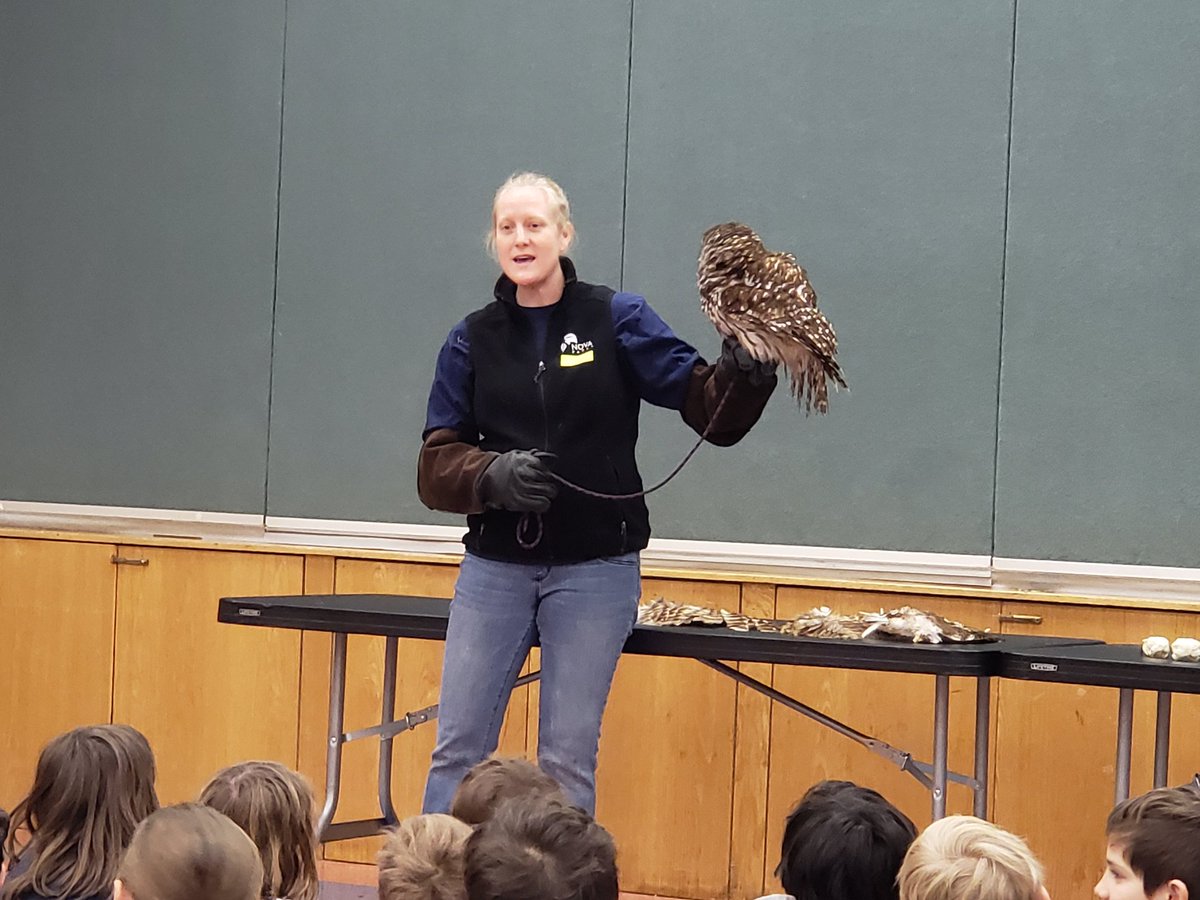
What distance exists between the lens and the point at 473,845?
83.4 inches

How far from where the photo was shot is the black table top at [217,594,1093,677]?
11.6ft

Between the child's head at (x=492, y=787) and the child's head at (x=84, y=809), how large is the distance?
0.54m

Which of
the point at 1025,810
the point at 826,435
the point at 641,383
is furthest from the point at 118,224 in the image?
the point at 1025,810

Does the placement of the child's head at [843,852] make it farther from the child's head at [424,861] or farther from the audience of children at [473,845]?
the child's head at [424,861]

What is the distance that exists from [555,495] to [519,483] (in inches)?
3.7

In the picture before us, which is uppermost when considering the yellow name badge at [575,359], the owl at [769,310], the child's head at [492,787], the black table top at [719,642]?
the owl at [769,310]

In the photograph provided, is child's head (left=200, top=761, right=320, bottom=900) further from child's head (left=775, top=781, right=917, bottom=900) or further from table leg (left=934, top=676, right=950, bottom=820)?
table leg (left=934, top=676, right=950, bottom=820)

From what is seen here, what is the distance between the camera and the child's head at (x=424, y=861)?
2.32m

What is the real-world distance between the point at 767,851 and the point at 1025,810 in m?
0.74

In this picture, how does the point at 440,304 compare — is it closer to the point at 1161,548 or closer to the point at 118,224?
the point at 118,224

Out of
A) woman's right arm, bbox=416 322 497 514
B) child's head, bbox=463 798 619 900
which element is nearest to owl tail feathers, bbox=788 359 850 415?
woman's right arm, bbox=416 322 497 514

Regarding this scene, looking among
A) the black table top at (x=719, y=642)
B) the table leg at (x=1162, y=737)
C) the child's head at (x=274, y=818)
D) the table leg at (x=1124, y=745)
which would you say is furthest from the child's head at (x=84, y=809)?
the table leg at (x=1162, y=737)

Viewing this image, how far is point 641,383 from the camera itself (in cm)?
350

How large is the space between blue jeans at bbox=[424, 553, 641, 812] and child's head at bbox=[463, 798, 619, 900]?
4.04ft
